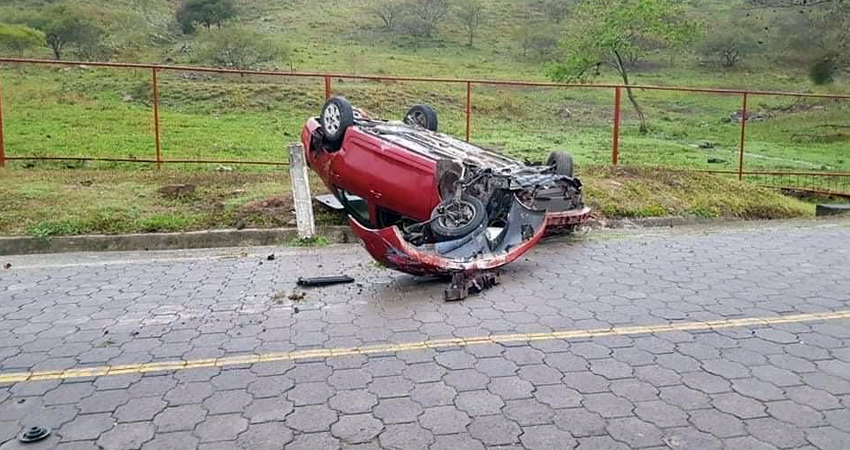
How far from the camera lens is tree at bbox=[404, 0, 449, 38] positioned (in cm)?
5241

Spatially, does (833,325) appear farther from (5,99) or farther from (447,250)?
(5,99)

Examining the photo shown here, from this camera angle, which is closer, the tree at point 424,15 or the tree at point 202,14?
the tree at point 202,14

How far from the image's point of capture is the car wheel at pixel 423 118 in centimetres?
1001

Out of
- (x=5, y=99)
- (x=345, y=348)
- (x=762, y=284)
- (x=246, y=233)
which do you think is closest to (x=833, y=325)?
(x=762, y=284)

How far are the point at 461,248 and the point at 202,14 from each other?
45058mm

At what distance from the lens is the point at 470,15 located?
176 ft

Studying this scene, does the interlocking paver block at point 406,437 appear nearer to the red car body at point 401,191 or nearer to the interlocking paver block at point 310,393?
the interlocking paver block at point 310,393

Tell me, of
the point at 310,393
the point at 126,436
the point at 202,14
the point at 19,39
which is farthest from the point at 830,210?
the point at 202,14

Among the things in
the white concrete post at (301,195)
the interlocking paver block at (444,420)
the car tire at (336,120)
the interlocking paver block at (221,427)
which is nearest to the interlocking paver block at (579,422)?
the interlocking paver block at (444,420)

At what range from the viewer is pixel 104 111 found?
68.4 feet

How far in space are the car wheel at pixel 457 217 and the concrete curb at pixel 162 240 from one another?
1.89 metres

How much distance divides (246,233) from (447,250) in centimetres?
287

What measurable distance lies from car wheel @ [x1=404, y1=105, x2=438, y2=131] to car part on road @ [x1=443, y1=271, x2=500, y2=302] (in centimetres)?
404

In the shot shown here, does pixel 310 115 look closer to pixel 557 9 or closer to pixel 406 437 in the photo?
pixel 406 437
